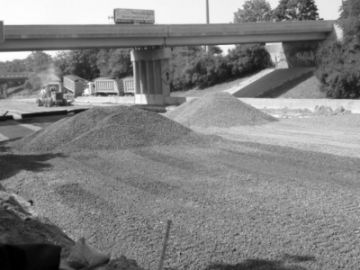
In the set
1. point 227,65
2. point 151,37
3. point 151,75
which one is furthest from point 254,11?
point 151,37

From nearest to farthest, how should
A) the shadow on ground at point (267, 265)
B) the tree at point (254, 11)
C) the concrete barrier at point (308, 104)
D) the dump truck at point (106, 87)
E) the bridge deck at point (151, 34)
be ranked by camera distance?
the shadow on ground at point (267, 265) < the concrete barrier at point (308, 104) < the bridge deck at point (151, 34) < the dump truck at point (106, 87) < the tree at point (254, 11)

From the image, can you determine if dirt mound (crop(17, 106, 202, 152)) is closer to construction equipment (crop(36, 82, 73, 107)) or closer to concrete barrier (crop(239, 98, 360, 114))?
concrete barrier (crop(239, 98, 360, 114))

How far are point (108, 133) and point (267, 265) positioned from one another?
1353 centimetres

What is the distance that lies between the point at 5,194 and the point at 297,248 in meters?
6.91

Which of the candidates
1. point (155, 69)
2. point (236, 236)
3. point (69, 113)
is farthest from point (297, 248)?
point (155, 69)

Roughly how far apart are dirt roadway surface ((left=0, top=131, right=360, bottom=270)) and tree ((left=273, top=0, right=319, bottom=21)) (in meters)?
79.3

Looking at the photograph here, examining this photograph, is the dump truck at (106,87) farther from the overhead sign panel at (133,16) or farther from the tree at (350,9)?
the tree at (350,9)

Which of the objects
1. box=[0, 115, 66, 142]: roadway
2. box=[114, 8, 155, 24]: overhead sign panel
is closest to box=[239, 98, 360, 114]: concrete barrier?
box=[0, 115, 66, 142]: roadway

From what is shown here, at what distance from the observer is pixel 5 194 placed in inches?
469

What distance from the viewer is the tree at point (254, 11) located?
106m

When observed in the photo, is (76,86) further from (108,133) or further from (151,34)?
(108,133)

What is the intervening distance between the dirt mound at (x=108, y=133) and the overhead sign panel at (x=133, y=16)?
49154mm

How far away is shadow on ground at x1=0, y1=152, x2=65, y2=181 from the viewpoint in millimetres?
15697

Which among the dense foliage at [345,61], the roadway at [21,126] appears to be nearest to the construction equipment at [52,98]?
the roadway at [21,126]
